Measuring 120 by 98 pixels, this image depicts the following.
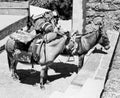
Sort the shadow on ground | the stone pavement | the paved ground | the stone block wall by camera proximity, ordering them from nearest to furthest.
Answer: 1. the stone pavement
2. the stone block wall
3. the paved ground
4. the shadow on ground

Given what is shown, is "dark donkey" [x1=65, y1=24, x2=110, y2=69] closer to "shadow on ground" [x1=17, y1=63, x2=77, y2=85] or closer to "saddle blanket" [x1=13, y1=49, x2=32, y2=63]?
"shadow on ground" [x1=17, y1=63, x2=77, y2=85]

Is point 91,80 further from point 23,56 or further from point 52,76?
point 52,76

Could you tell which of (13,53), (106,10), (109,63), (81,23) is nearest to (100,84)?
(109,63)

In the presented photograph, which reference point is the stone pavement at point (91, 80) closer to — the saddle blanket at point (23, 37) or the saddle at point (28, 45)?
the saddle at point (28, 45)

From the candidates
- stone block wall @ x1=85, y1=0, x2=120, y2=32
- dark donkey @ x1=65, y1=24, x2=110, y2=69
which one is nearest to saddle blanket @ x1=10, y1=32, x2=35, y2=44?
dark donkey @ x1=65, y1=24, x2=110, y2=69

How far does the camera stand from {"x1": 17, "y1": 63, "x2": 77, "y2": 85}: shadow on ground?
791cm

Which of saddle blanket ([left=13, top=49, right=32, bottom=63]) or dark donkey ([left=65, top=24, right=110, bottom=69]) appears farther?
dark donkey ([left=65, top=24, right=110, bottom=69])

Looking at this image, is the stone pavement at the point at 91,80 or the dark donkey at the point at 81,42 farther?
the dark donkey at the point at 81,42

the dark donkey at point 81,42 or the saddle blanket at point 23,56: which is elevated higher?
the dark donkey at point 81,42

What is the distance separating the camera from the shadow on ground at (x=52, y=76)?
7.91 meters

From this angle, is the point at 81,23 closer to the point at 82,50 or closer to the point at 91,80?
the point at 82,50

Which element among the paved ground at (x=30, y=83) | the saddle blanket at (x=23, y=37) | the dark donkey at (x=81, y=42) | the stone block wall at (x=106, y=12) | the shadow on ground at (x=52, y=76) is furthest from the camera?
the shadow on ground at (x=52, y=76)

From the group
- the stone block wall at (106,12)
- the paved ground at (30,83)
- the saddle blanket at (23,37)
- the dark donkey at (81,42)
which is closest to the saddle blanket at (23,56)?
the saddle blanket at (23,37)

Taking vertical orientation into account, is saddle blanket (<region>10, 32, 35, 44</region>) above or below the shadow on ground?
above
